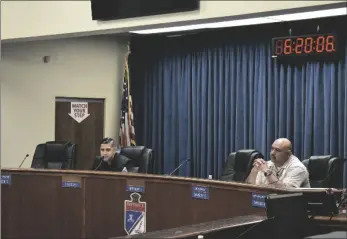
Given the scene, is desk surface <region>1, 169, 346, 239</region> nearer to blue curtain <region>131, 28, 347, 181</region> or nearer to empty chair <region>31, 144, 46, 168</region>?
empty chair <region>31, 144, 46, 168</region>

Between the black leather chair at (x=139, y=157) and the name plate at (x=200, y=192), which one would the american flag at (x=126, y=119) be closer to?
the black leather chair at (x=139, y=157)

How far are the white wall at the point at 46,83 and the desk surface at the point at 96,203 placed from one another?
183cm

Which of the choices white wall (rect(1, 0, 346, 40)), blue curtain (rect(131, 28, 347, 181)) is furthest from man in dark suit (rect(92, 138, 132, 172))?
blue curtain (rect(131, 28, 347, 181))

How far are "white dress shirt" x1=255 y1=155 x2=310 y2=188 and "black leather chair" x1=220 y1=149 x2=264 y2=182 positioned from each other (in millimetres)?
603

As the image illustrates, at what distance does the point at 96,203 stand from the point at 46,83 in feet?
9.54

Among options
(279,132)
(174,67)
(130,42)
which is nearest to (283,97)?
(279,132)

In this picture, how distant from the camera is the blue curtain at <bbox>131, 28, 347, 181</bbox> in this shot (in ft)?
22.8

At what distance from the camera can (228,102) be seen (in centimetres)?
779

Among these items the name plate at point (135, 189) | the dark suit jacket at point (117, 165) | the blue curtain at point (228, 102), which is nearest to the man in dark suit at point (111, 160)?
the dark suit jacket at point (117, 165)

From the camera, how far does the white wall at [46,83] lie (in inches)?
311

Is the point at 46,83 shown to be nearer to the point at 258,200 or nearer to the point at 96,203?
the point at 96,203

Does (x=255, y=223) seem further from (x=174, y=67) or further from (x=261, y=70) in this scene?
(x=174, y=67)

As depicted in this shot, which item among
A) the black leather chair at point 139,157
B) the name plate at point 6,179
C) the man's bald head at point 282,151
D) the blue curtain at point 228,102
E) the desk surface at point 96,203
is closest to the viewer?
the desk surface at point 96,203

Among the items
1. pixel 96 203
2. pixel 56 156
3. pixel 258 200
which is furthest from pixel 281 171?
pixel 56 156
